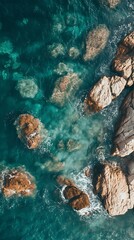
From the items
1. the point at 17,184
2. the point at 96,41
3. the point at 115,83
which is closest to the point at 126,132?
the point at 115,83

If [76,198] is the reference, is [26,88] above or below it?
above

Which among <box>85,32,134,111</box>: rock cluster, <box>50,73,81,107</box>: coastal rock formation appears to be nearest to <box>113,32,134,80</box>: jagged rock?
<box>85,32,134,111</box>: rock cluster

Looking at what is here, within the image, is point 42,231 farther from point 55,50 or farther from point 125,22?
point 125,22

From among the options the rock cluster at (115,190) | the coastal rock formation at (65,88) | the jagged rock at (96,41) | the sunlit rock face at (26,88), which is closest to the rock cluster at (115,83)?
the coastal rock formation at (65,88)

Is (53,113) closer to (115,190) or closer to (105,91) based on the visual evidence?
(105,91)

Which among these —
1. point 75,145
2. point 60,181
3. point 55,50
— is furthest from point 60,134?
point 55,50

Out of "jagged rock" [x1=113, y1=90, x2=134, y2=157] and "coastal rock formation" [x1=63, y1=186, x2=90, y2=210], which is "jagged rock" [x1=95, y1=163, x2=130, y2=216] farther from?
"jagged rock" [x1=113, y1=90, x2=134, y2=157]
